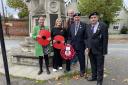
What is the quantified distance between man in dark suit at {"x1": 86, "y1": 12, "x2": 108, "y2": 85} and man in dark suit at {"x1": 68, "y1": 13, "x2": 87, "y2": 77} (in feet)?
2.19

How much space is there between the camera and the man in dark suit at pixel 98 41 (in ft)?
24.0

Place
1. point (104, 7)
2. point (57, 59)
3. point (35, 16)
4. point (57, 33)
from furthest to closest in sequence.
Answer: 1. point (104, 7)
2. point (35, 16)
3. point (57, 59)
4. point (57, 33)

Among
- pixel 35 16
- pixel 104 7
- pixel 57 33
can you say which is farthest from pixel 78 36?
pixel 104 7

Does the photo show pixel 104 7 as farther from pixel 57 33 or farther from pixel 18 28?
pixel 57 33

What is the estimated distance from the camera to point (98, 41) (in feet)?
24.5

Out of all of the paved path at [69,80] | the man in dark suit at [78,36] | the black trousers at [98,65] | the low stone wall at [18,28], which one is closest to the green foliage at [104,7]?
the low stone wall at [18,28]

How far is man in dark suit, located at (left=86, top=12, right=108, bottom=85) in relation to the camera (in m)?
7.33

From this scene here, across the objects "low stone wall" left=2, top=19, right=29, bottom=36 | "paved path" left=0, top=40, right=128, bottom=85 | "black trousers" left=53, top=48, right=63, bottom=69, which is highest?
"black trousers" left=53, top=48, right=63, bottom=69

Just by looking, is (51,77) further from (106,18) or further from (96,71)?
(106,18)

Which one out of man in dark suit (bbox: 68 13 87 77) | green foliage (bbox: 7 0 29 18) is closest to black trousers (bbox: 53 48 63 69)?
man in dark suit (bbox: 68 13 87 77)

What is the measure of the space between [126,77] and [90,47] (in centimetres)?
163

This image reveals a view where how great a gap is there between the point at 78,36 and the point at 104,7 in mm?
24485

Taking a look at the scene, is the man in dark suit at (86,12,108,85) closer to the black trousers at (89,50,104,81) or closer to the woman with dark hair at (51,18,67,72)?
the black trousers at (89,50,104,81)

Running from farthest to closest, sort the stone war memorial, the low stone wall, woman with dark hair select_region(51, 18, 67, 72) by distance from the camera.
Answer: the low stone wall < the stone war memorial < woman with dark hair select_region(51, 18, 67, 72)
